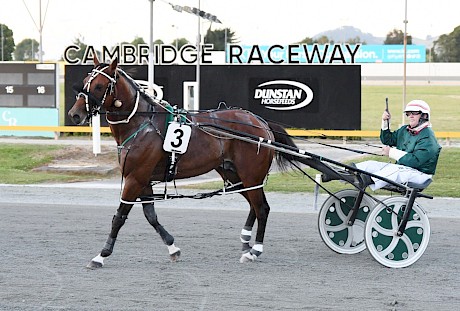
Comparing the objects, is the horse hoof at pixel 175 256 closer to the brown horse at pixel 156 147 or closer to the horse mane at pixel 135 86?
the brown horse at pixel 156 147

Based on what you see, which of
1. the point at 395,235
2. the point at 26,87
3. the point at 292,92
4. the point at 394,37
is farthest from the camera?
the point at 394,37

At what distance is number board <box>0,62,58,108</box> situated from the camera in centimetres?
2620

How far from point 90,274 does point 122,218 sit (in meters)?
0.70

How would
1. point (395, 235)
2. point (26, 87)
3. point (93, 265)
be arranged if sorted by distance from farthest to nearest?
point (26, 87) → point (395, 235) → point (93, 265)

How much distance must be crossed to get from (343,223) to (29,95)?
19.0 m

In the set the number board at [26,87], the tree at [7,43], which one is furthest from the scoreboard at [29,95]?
the tree at [7,43]

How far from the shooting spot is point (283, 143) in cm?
952

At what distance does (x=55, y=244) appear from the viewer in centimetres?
957

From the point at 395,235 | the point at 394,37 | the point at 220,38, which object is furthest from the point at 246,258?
the point at 394,37

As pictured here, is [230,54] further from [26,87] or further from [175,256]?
[175,256]

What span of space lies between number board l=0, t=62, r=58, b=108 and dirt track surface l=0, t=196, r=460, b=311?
15615 mm

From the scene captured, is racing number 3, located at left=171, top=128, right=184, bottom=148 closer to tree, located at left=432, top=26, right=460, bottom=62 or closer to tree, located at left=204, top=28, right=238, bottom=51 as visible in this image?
tree, located at left=204, top=28, right=238, bottom=51

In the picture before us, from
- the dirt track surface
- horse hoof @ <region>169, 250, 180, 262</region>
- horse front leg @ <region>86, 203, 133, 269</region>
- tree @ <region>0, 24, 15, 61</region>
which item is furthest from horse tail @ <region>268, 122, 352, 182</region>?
tree @ <region>0, 24, 15, 61</region>

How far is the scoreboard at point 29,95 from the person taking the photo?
26156 millimetres
